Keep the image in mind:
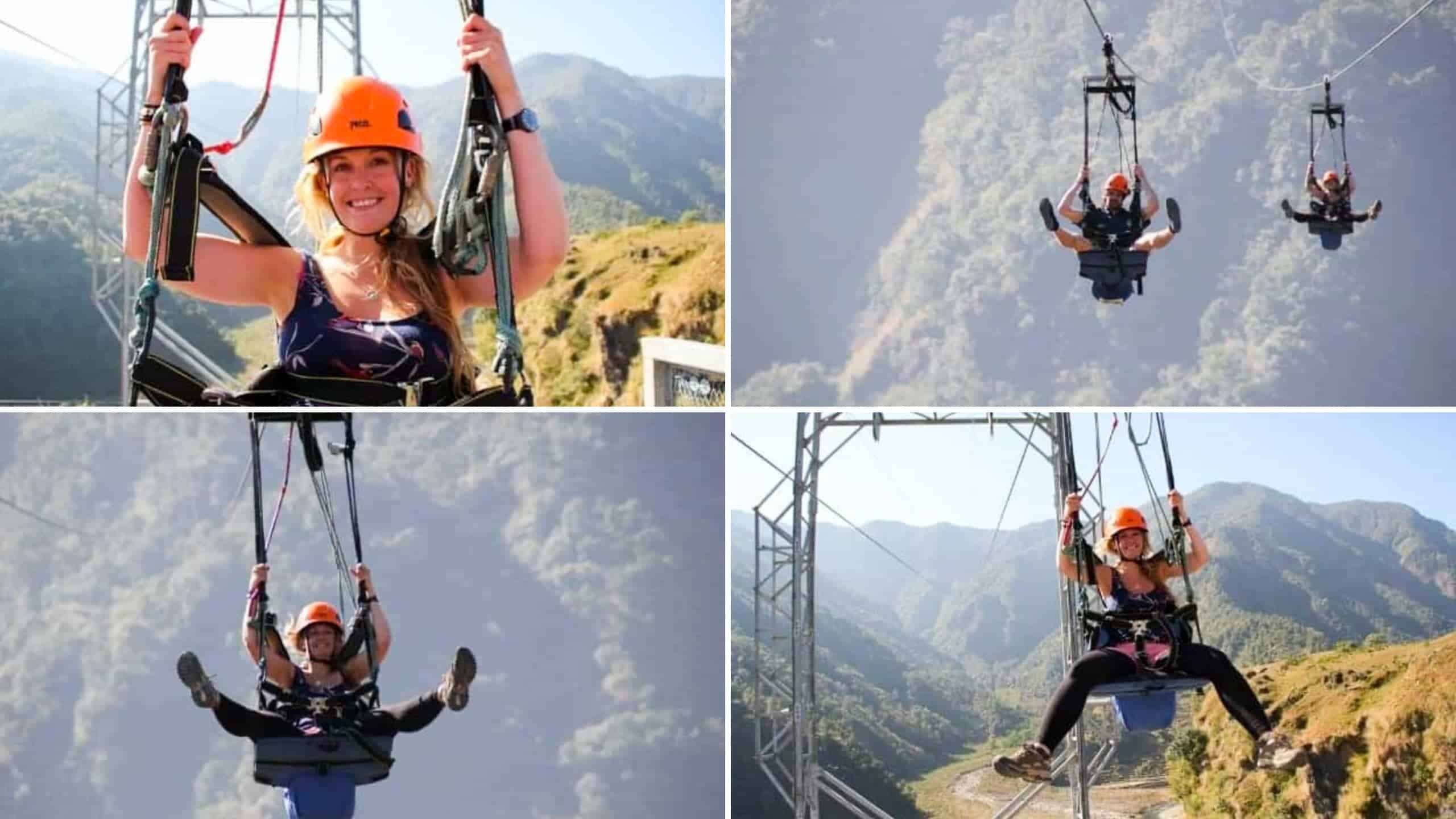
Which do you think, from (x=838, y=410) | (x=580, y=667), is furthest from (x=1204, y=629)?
(x=838, y=410)

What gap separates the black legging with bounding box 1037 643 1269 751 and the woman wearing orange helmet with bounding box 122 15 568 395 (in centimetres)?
217

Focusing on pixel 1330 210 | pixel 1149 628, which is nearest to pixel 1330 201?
pixel 1330 210

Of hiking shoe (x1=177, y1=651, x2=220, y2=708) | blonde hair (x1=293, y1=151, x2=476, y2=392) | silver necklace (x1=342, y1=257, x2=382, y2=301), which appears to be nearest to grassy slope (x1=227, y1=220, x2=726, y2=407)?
hiking shoe (x1=177, y1=651, x2=220, y2=708)

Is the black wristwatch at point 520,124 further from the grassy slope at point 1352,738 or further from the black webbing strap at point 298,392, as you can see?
the grassy slope at point 1352,738

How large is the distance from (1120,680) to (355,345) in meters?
2.62

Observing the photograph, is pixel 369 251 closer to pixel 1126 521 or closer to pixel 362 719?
pixel 362 719

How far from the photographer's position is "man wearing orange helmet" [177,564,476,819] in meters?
4.17

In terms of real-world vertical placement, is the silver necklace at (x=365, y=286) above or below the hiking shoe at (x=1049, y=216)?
below

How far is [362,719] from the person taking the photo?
14.2ft

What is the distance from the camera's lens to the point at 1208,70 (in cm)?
2655

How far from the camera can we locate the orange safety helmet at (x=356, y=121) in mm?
3223

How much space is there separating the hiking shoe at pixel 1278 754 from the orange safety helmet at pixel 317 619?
8.77 ft

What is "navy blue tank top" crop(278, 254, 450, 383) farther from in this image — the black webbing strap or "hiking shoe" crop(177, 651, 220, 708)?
Result: "hiking shoe" crop(177, 651, 220, 708)

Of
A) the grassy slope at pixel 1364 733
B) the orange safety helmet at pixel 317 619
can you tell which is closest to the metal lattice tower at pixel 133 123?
the orange safety helmet at pixel 317 619
